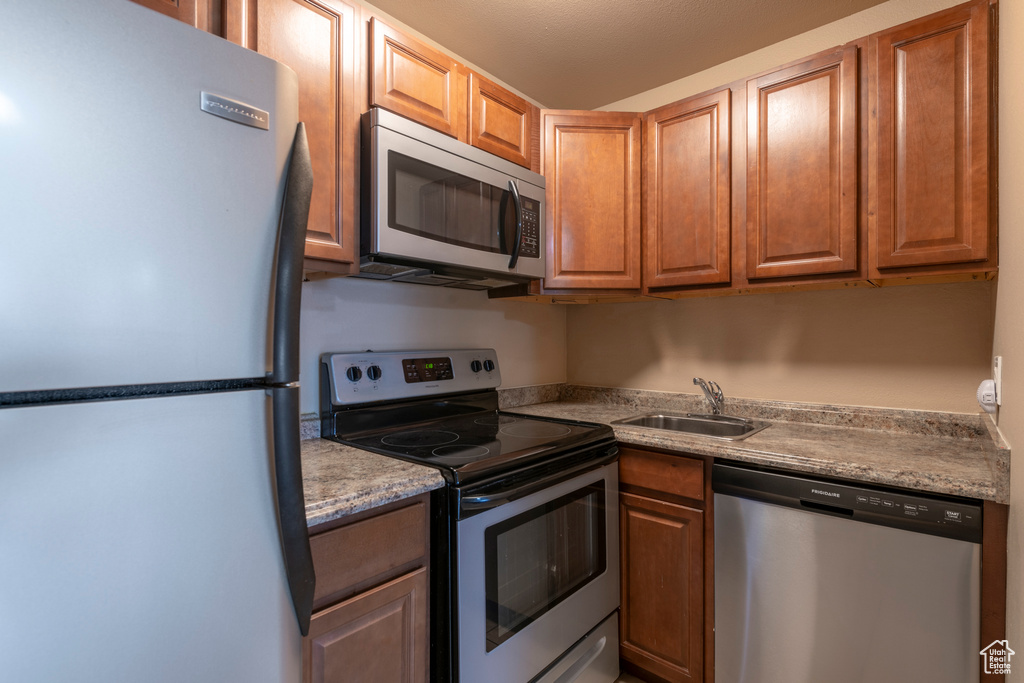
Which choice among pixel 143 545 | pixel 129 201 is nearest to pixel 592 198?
pixel 129 201

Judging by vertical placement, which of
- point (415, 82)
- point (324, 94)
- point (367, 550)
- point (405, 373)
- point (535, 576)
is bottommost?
point (535, 576)

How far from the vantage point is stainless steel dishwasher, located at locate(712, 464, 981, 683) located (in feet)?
3.99

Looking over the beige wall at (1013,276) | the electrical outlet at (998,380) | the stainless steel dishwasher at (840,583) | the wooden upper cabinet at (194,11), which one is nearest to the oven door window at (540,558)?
the stainless steel dishwasher at (840,583)

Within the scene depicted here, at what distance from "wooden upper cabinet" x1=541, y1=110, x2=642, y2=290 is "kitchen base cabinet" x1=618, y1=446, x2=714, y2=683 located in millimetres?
751

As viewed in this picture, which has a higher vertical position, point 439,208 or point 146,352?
point 439,208

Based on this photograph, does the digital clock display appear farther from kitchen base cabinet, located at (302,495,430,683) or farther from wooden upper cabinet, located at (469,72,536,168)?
wooden upper cabinet, located at (469,72,536,168)

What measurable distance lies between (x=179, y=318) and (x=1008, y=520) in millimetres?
1797

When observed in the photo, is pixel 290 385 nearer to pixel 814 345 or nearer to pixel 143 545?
pixel 143 545

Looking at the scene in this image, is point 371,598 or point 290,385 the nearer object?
point 290,385

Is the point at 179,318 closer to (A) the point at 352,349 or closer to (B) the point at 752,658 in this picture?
(A) the point at 352,349

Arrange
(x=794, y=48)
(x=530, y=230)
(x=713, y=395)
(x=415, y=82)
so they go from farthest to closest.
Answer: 1. (x=713, y=395)
2. (x=794, y=48)
3. (x=530, y=230)
4. (x=415, y=82)

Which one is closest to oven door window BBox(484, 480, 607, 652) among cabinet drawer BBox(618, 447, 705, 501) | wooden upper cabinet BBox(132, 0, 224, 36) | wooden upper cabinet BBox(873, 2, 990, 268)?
cabinet drawer BBox(618, 447, 705, 501)

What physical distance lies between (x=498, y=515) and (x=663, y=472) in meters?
0.69

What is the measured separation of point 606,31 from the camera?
6.40 ft
